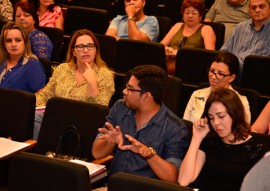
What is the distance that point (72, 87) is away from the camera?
4078 mm

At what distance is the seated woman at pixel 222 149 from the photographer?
290 cm

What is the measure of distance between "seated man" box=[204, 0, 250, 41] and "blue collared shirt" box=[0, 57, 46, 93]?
1.94 m

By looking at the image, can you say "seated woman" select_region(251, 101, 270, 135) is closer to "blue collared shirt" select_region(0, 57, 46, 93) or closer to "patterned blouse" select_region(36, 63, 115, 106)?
"patterned blouse" select_region(36, 63, 115, 106)

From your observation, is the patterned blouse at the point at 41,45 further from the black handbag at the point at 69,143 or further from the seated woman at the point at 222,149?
the seated woman at the point at 222,149

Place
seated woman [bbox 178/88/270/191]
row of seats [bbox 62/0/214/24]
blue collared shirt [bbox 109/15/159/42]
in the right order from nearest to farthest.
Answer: seated woman [bbox 178/88/270/191] → blue collared shirt [bbox 109/15/159/42] → row of seats [bbox 62/0/214/24]

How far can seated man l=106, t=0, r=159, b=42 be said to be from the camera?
523 centimetres

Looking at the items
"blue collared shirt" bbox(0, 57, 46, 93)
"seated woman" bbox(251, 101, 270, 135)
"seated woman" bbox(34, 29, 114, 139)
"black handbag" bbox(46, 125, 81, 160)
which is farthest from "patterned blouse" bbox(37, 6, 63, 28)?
"seated woman" bbox(251, 101, 270, 135)

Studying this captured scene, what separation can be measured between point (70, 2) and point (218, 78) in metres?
3.19

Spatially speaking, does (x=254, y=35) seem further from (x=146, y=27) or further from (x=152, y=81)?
(x=152, y=81)

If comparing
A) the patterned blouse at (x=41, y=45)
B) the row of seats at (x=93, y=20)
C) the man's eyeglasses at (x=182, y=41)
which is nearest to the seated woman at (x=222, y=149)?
the man's eyeglasses at (x=182, y=41)

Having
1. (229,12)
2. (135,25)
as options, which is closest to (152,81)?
(135,25)

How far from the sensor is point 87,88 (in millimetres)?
4039

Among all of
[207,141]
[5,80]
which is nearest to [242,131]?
[207,141]

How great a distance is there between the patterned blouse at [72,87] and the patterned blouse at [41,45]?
32.5 inches
